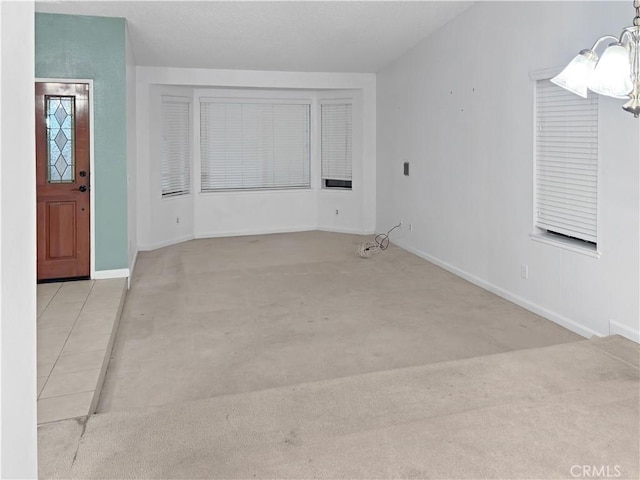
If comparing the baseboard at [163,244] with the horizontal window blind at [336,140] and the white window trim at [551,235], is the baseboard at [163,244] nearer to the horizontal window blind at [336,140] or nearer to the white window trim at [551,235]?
the horizontal window blind at [336,140]

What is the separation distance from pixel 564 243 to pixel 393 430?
96.7 inches

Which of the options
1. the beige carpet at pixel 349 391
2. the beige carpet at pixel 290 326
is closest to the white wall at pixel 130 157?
the beige carpet at pixel 290 326

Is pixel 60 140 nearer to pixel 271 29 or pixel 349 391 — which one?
pixel 271 29

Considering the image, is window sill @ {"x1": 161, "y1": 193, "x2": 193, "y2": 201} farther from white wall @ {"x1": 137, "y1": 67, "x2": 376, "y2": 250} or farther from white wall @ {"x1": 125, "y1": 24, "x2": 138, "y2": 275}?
white wall @ {"x1": 125, "y1": 24, "x2": 138, "y2": 275}

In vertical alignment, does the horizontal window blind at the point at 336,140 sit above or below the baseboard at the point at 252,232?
above

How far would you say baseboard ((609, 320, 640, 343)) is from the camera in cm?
317

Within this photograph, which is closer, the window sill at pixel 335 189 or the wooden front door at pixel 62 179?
the wooden front door at pixel 62 179

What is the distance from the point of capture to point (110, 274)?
16.8ft

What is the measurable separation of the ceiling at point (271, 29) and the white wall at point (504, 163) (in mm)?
490

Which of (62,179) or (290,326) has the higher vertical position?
(62,179)

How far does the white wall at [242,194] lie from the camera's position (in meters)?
7.19

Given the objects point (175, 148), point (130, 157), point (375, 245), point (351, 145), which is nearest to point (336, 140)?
point (351, 145)

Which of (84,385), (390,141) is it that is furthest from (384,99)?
(84,385)

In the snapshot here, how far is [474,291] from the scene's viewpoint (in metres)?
4.91
